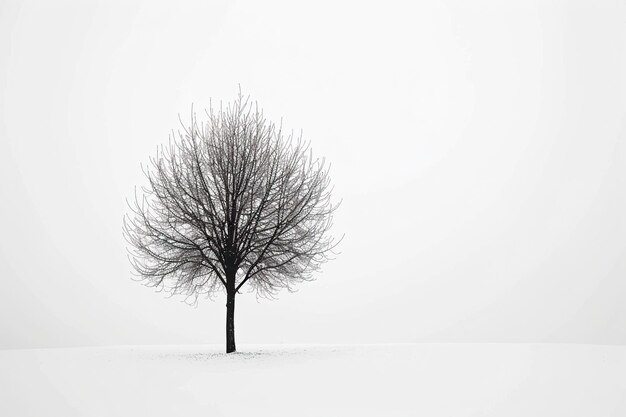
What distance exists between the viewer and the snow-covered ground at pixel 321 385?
1066 cm

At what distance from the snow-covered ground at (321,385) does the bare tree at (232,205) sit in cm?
400

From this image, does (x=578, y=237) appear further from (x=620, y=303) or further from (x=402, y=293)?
(x=402, y=293)

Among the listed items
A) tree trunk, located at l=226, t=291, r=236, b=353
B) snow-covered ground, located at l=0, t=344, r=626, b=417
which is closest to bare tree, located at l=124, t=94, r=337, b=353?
tree trunk, located at l=226, t=291, r=236, b=353

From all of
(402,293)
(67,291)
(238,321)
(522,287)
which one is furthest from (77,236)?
(522,287)

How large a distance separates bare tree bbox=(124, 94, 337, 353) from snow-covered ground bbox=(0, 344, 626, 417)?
4.00m

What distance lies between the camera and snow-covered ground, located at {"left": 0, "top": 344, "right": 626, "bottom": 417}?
10.7m

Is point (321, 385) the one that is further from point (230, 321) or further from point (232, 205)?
point (232, 205)

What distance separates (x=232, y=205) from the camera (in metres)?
20.9

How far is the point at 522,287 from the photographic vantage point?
132 meters

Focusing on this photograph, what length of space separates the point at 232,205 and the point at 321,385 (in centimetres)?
976

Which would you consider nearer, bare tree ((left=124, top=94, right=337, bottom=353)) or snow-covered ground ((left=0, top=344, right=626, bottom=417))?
snow-covered ground ((left=0, top=344, right=626, bottom=417))

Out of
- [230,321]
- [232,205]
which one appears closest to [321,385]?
[230,321]

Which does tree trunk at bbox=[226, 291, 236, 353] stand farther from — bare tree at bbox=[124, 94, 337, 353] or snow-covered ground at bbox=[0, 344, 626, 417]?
snow-covered ground at bbox=[0, 344, 626, 417]

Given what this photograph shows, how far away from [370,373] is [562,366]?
642 cm
